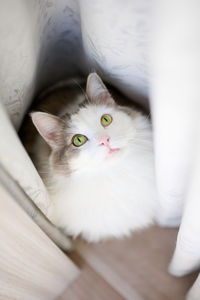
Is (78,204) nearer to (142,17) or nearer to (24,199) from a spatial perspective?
→ (24,199)

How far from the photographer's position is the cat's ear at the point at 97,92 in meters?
0.79

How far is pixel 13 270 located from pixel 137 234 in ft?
1.53

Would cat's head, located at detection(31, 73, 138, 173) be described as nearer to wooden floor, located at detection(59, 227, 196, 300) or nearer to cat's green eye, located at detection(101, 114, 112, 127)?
cat's green eye, located at detection(101, 114, 112, 127)

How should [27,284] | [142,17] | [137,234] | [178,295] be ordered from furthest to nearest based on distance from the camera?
[137,234]
[178,295]
[27,284]
[142,17]

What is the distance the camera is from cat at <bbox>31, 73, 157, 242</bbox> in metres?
0.75

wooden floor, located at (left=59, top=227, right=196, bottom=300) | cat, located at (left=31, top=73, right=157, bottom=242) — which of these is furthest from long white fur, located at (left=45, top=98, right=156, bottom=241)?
wooden floor, located at (left=59, top=227, right=196, bottom=300)

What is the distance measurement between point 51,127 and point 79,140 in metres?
0.08

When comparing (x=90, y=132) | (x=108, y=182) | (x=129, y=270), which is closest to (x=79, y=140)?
(x=90, y=132)

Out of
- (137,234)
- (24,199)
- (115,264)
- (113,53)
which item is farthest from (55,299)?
(113,53)

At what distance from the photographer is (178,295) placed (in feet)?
2.96

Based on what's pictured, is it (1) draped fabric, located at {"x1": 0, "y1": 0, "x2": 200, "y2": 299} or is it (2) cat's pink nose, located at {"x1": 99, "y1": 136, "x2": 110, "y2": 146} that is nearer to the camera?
(1) draped fabric, located at {"x1": 0, "y1": 0, "x2": 200, "y2": 299}

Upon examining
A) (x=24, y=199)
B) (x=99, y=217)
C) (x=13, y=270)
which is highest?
(x=24, y=199)

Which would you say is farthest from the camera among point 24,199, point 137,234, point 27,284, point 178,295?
point 137,234

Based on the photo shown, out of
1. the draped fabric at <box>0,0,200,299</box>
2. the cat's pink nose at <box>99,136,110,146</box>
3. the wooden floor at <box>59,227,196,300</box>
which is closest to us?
the draped fabric at <box>0,0,200,299</box>
